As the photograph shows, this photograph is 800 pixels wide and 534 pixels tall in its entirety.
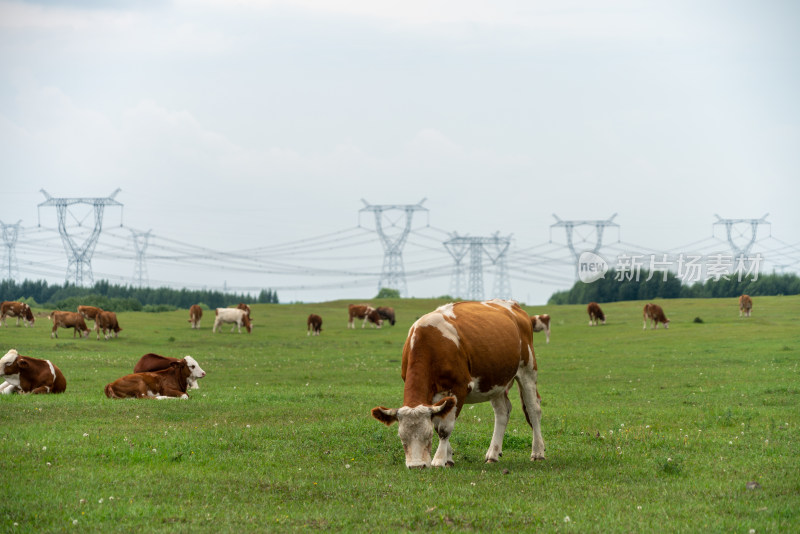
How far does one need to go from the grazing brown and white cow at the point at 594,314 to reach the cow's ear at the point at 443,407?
57.9m

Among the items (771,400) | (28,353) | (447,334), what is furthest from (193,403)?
(28,353)

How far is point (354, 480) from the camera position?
36.7 feet

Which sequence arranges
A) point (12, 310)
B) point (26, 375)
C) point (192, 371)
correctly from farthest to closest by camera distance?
point (12, 310) → point (192, 371) → point (26, 375)

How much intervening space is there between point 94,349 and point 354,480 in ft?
114

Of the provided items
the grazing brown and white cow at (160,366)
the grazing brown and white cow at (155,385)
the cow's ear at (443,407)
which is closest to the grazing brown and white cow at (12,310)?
the grazing brown and white cow at (160,366)

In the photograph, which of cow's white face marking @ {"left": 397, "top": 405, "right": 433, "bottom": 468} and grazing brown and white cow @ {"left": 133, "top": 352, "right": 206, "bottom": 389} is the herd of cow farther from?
grazing brown and white cow @ {"left": 133, "top": 352, "right": 206, "bottom": 389}

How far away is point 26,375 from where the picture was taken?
851 inches

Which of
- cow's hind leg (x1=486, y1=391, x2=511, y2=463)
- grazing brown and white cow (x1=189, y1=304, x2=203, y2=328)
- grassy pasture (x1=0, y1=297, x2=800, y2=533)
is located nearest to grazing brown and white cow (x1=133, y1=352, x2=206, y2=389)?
grassy pasture (x1=0, y1=297, x2=800, y2=533)

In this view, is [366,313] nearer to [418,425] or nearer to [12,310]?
[12,310]

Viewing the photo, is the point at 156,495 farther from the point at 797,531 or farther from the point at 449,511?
the point at 797,531

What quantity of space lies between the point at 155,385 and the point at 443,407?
38.9 feet

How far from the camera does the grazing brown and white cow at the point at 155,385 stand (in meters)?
21.0

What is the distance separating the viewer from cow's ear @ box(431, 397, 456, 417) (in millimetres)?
11766

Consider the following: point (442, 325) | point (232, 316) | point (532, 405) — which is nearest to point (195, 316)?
point (232, 316)
